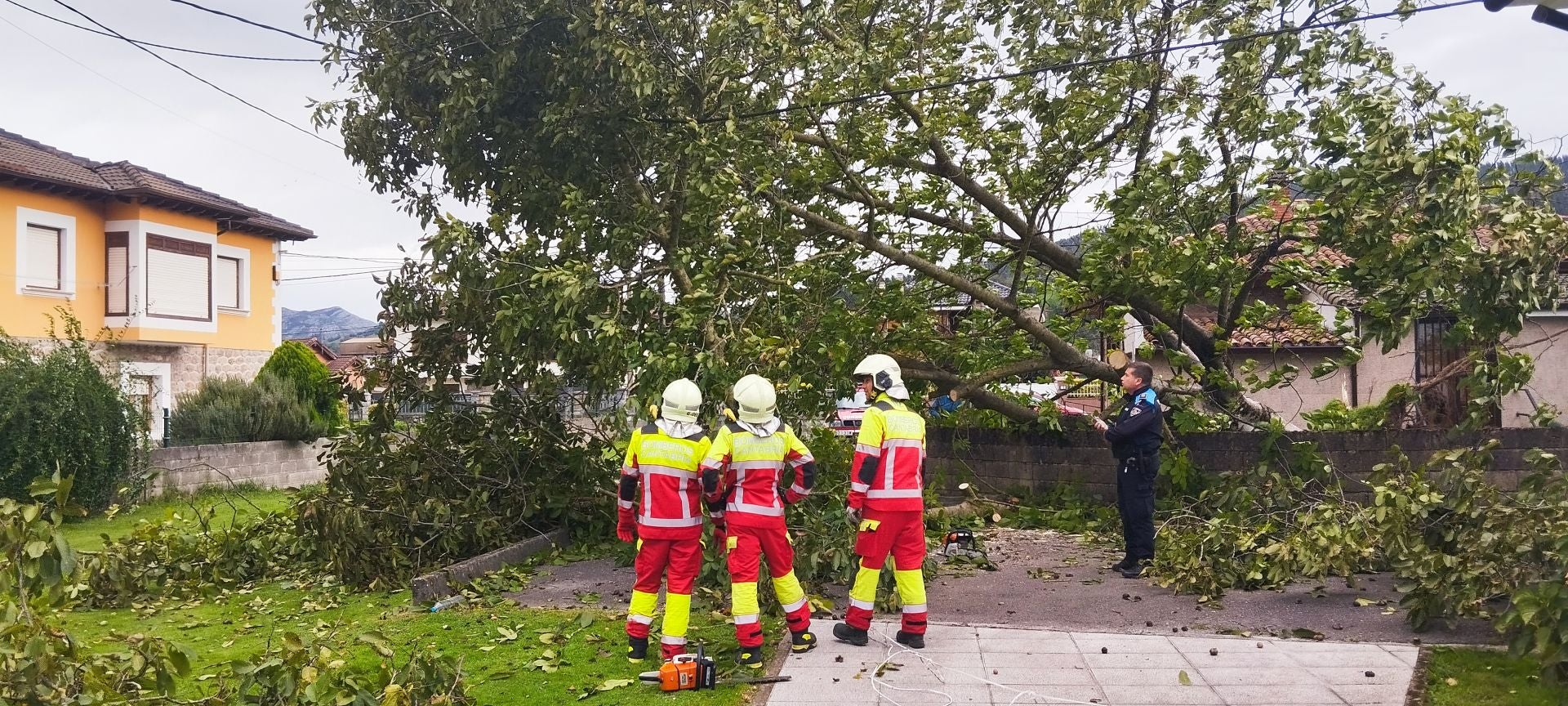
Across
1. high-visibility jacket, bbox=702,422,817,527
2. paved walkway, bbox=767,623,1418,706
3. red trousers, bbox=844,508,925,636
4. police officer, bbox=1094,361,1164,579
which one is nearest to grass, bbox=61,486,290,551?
high-visibility jacket, bbox=702,422,817,527

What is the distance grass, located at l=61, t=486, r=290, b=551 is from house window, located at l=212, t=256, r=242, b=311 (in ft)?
22.9

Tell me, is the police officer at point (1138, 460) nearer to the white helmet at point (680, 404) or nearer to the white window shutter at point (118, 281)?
the white helmet at point (680, 404)

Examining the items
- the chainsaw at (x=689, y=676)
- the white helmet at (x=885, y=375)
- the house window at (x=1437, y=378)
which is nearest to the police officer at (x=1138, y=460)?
the house window at (x=1437, y=378)

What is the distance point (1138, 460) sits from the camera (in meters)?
8.41

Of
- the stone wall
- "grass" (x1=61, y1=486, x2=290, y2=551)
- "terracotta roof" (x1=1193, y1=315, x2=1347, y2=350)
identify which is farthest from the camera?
the stone wall

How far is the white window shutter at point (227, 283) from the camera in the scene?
2233 centimetres

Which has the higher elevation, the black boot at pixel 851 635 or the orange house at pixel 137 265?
the orange house at pixel 137 265

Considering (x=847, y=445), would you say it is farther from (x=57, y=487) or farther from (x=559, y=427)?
(x=57, y=487)

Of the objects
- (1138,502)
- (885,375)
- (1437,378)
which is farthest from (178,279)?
(1437,378)

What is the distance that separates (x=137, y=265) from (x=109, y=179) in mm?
Answer: 1798

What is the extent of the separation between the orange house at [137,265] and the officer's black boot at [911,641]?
14.3m

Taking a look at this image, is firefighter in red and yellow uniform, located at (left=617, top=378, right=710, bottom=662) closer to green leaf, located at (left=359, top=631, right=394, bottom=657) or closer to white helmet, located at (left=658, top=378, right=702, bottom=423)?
white helmet, located at (left=658, top=378, right=702, bottom=423)

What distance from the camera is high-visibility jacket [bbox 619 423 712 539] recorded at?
240 inches

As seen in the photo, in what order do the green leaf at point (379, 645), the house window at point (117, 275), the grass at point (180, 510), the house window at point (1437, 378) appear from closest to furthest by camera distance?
the green leaf at point (379, 645), the house window at point (1437, 378), the grass at point (180, 510), the house window at point (117, 275)
